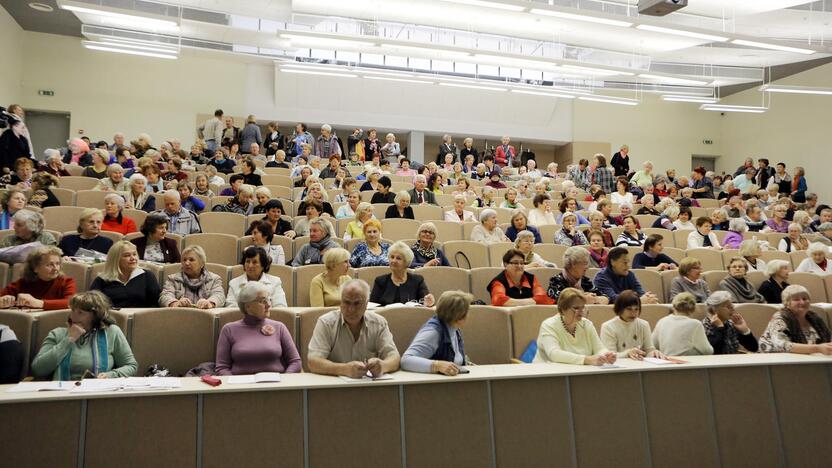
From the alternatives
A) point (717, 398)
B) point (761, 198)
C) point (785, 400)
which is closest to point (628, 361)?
point (717, 398)

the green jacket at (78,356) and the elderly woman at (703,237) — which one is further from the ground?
the elderly woman at (703,237)

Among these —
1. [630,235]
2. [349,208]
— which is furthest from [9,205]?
[630,235]

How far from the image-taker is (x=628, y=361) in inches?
122

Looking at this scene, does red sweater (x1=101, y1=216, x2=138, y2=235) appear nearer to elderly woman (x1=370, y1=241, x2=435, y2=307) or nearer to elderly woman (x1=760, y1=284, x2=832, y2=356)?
elderly woman (x1=370, y1=241, x2=435, y2=307)

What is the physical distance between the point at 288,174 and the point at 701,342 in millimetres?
6978

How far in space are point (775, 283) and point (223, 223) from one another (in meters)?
4.77

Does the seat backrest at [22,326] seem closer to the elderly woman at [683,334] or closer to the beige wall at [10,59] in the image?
the elderly woman at [683,334]

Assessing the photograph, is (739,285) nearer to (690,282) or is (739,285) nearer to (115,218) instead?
(690,282)

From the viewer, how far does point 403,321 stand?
11.5 feet

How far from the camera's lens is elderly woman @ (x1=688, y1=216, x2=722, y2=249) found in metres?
6.62

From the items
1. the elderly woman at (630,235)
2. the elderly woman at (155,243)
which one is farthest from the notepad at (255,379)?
the elderly woman at (630,235)

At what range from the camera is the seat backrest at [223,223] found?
19.0 ft

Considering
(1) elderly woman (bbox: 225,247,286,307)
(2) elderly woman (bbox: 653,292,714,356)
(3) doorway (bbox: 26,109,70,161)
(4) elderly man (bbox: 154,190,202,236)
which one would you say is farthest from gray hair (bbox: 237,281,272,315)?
(3) doorway (bbox: 26,109,70,161)

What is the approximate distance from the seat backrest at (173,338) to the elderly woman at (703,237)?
16.9ft
